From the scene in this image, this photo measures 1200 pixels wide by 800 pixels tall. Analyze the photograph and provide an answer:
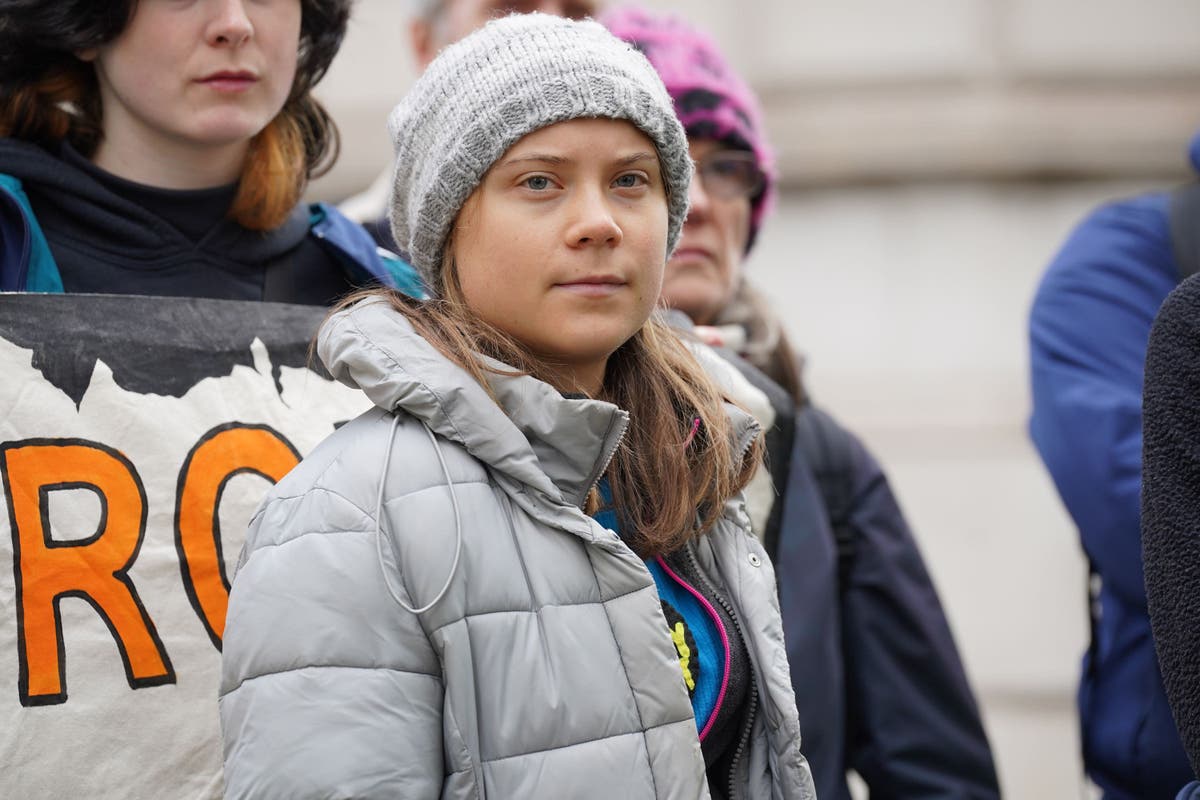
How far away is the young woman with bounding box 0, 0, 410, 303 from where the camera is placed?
215cm

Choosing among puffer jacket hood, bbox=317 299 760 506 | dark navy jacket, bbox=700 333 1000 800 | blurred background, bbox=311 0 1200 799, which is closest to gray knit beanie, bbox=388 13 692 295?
puffer jacket hood, bbox=317 299 760 506

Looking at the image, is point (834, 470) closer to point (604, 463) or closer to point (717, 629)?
point (717, 629)

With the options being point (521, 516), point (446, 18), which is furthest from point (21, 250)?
point (446, 18)

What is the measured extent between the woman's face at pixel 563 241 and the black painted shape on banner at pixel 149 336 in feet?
1.53

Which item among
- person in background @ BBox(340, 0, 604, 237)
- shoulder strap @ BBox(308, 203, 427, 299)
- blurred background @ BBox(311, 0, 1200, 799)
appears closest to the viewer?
shoulder strap @ BBox(308, 203, 427, 299)

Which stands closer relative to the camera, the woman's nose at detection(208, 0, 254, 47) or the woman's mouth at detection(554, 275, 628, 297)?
the woman's mouth at detection(554, 275, 628, 297)

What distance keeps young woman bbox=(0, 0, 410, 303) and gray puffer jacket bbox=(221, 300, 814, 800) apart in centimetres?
60

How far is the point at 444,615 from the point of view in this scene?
1577 millimetres

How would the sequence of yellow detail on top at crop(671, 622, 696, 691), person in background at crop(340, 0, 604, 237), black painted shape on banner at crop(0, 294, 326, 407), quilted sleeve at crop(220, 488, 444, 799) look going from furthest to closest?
person in background at crop(340, 0, 604, 237) < black painted shape on banner at crop(0, 294, 326, 407) < yellow detail on top at crop(671, 622, 696, 691) < quilted sleeve at crop(220, 488, 444, 799)

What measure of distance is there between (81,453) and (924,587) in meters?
1.49

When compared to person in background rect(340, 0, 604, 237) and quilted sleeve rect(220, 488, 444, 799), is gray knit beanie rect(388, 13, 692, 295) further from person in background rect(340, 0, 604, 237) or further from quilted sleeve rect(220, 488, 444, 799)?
person in background rect(340, 0, 604, 237)

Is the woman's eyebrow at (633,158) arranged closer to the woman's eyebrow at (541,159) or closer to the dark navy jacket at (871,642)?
the woman's eyebrow at (541,159)

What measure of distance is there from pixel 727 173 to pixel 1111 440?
0.90 m

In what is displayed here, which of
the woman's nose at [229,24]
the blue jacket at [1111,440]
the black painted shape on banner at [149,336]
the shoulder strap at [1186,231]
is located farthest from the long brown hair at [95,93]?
the shoulder strap at [1186,231]
